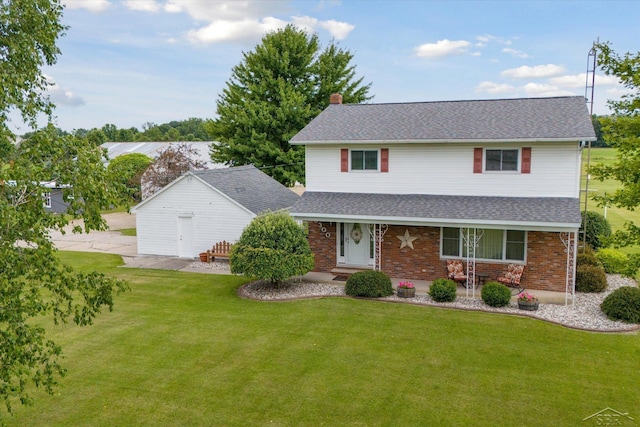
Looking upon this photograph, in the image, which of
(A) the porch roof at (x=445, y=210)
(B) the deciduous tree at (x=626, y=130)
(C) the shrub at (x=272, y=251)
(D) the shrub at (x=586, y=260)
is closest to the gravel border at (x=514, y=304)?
(C) the shrub at (x=272, y=251)

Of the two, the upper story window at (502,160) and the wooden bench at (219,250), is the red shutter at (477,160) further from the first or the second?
the wooden bench at (219,250)

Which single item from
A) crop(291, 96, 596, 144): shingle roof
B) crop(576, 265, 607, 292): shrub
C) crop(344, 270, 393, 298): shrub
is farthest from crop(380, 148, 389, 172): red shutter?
crop(576, 265, 607, 292): shrub

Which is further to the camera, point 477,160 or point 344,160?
point 344,160

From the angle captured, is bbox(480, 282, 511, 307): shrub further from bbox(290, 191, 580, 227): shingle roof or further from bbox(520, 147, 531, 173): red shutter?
bbox(520, 147, 531, 173): red shutter

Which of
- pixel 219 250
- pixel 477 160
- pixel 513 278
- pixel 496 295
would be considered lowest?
pixel 496 295

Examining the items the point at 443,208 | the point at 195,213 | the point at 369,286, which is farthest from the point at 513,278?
the point at 195,213

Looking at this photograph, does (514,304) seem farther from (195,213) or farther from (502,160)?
(195,213)
